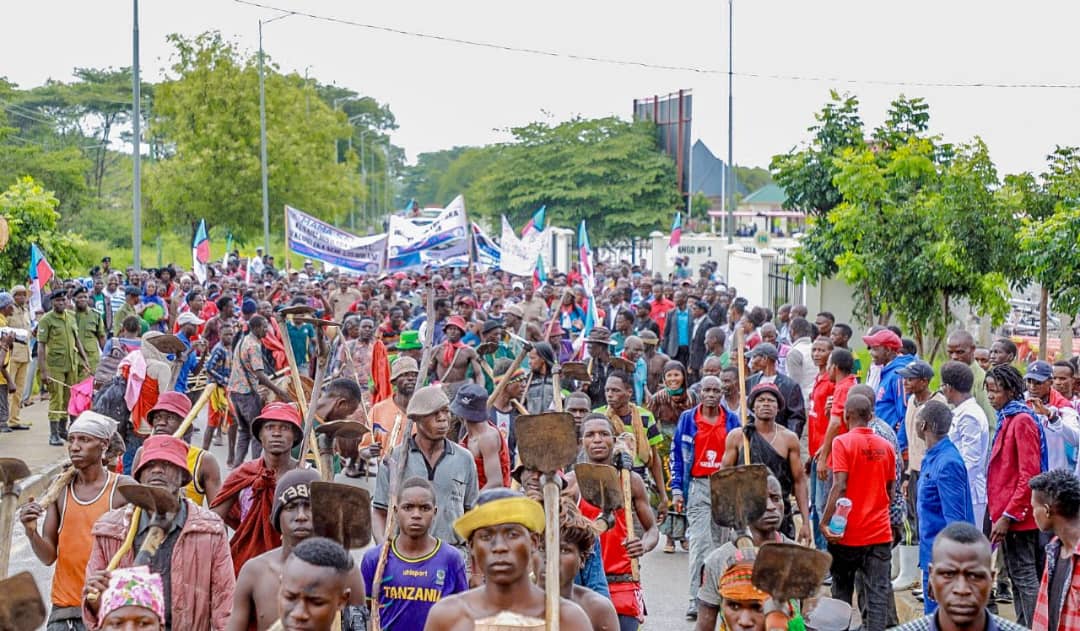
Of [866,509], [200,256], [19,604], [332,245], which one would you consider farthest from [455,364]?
[200,256]

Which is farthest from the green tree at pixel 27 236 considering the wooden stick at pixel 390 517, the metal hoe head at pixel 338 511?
the metal hoe head at pixel 338 511

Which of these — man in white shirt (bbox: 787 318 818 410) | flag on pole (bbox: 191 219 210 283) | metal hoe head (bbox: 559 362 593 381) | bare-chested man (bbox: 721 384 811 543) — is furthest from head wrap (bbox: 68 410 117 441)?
flag on pole (bbox: 191 219 210 283)

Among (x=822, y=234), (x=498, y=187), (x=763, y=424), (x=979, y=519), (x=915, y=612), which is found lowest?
(x=915, y=612)

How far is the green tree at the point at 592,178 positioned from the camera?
5072cm

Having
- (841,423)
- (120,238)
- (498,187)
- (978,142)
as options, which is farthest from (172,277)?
(120,238)

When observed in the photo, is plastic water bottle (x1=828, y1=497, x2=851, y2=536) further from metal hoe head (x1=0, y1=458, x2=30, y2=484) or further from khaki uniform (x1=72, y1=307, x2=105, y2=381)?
khaki uniform (x1=72, y1=307, x2=105, y2=381)

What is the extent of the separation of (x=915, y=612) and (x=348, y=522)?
16.2ft

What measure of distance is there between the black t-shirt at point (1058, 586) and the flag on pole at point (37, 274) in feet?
58.4

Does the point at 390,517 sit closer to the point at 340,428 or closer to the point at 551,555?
the point at 340,428

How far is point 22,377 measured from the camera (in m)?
17.8

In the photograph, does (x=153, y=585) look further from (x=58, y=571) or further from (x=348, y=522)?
(x=58, y=571)

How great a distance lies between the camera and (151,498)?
5.68 m

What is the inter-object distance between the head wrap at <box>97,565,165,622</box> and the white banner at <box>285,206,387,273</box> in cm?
2171

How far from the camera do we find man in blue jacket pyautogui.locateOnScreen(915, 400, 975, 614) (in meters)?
8.16
